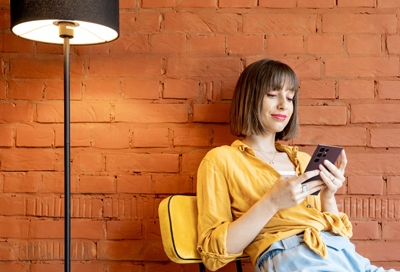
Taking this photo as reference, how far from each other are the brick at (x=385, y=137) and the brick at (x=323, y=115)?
0.14 meters

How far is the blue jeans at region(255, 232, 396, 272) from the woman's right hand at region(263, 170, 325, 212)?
0.13 metres

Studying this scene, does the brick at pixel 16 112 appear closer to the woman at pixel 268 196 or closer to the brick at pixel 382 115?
the woman at pixel 268 196

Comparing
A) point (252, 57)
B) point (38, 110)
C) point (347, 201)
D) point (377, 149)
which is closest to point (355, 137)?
point (377, 149)

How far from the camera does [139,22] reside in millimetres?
2047

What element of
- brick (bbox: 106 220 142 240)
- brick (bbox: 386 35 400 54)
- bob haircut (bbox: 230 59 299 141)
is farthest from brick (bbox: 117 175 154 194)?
brick (bbox: 386 35 400 54)

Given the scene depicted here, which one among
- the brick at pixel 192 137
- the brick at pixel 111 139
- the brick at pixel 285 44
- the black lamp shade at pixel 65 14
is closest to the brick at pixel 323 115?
the brick at pixel 285 44

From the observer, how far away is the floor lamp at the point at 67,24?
1.56 meters

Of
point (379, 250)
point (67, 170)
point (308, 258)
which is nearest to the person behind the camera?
point (308, 258)

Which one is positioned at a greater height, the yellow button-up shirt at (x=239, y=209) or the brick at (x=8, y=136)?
the brick at (x=8, y=136)

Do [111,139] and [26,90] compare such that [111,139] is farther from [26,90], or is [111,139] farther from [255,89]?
[255,89]

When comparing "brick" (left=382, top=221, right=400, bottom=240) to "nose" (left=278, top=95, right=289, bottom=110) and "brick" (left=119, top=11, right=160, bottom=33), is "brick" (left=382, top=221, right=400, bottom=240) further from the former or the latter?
"brick" (left=119, top=11, right=160, bottom=33)

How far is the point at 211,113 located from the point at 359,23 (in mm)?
747

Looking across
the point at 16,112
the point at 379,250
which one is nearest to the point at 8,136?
the point at 16,112

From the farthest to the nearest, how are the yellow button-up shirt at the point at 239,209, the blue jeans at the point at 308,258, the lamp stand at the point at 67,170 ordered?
the lamp stand at the point at 67,170 → the yellow button-up shirt at the point at 239,209 → the blue jeans at the point at 308,258
